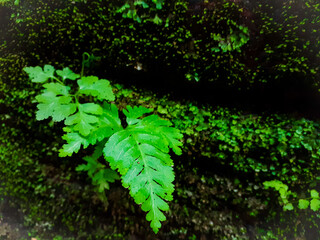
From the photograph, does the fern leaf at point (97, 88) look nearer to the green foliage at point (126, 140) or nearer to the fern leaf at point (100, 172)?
the green foliage at point (126, 140)

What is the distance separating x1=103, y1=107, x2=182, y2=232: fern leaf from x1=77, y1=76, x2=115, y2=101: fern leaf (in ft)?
1.40

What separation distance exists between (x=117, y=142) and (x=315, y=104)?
7.51 ft

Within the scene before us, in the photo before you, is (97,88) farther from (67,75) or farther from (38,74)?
(38,74)

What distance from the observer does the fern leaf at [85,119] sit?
75.3 inches

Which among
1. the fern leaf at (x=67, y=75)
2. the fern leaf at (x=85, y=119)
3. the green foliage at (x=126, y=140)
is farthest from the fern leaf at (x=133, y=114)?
the fern leaf at (x=67, y=75)

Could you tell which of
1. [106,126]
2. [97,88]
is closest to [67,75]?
[97,88]

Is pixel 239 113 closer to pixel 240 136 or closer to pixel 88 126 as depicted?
pixel 240 136

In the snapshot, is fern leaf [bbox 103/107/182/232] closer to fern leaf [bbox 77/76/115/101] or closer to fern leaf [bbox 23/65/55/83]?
fern leaf [bbox 77/76/115/101]

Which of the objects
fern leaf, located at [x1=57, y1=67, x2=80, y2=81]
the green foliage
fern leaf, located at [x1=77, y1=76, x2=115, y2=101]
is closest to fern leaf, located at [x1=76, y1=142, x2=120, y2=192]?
the green foliage

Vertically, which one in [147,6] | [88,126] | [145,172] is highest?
[147,6]


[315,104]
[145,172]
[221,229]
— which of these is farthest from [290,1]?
[221,229]

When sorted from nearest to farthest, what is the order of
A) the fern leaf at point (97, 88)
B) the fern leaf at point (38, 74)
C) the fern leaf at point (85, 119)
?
the fern leaf at point (85, 119) < the fern leaf at point (97, 88) < the fern leaf at point (38, 74)

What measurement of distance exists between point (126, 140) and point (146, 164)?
0.30 meters

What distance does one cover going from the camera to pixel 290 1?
209cm
